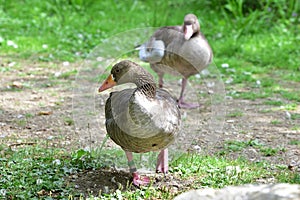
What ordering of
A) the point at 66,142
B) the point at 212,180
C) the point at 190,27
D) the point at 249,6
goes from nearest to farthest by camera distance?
the point at 212,180, the point at 66,142, the point at 190,27, the point at 249,6

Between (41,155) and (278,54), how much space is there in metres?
5.39

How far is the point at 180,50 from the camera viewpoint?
280 inches

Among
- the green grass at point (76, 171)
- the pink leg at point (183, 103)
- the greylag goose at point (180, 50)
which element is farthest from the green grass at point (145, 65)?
the greylag goose at point (180, 50)

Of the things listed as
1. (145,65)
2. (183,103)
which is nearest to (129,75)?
(183,103)

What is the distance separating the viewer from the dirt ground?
198 inches

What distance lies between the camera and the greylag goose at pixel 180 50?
6.92 m

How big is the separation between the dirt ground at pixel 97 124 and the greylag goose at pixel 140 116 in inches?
14.6

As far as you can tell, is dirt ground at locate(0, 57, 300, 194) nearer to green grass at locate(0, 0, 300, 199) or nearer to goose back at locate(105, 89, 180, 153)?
green grass at locate(0, 0, 300, 199)

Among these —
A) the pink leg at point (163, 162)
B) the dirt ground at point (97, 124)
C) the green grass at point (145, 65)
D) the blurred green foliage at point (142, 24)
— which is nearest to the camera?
the green grass at point (145, 65)

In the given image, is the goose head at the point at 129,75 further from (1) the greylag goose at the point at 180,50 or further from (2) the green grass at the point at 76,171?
(1) the greylag goose at the point at 180,50

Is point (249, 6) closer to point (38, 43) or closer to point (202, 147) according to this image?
point (38, 43)

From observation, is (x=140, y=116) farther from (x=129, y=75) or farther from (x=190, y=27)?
(x=190, y=27)

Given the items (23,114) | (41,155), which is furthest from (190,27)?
(41,155)

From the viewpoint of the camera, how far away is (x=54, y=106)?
23.3ft
